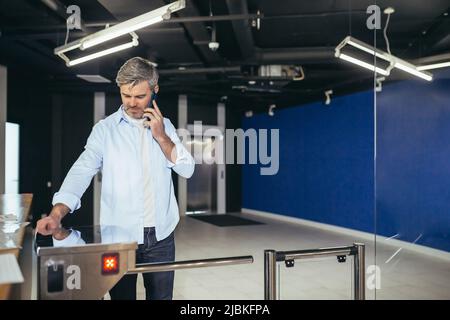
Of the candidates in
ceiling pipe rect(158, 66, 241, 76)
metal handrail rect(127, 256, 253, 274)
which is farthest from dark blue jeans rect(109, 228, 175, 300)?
ceiling pipe rect(158, 66, 241, 76)

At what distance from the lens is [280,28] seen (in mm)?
5180

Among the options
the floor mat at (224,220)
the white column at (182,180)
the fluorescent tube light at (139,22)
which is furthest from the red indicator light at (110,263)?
the white column at (182,180)

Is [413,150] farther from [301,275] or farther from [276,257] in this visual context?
[276,257]

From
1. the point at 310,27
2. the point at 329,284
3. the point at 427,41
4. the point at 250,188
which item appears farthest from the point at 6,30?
the point at 250,188

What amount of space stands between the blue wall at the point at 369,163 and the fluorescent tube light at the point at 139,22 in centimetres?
367

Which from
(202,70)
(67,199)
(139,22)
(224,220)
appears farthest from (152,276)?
(224,220)

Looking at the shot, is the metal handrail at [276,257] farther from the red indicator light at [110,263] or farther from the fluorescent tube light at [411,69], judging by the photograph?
the fluorescent tube light at [411,69]

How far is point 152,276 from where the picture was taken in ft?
5.14

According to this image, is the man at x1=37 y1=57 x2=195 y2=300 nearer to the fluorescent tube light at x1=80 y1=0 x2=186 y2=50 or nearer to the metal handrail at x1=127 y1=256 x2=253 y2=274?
the metal handrail at x1=127 y1=256 x2=253 y2=274

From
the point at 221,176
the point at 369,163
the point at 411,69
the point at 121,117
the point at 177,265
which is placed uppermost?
the point at 411,69

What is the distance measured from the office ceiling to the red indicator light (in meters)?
2.99

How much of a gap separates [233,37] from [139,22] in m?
2.10

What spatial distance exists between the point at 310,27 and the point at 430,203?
283 centimetres

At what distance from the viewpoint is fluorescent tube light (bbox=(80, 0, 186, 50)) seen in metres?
2.98
